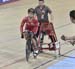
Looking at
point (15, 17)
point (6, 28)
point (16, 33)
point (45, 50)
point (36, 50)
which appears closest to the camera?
point (36, 50)

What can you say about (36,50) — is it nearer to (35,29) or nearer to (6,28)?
(35,29)

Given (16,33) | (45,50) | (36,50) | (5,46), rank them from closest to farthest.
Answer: (36,50), (45,50), (5,46), (16,33)

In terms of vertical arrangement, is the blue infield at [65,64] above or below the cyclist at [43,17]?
below

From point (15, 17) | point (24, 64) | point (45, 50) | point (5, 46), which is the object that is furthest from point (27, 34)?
point (15, 17)

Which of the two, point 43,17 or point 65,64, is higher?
point 43,17

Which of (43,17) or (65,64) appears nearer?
(65,64)

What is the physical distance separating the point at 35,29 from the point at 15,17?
8413 mm

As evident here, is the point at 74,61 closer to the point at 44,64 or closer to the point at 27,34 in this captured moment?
the point at 44,64

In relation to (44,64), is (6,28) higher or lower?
higher

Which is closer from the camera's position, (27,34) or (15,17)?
(27,34)

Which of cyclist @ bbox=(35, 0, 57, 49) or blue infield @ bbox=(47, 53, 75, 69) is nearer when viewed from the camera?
blue infield @ bbox=(47, 53, 75, 69)

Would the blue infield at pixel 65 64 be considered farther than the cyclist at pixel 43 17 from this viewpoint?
No

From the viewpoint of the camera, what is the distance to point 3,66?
27.6 ft

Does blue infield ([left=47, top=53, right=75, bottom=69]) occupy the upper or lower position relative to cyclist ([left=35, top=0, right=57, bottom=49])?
lower
